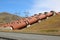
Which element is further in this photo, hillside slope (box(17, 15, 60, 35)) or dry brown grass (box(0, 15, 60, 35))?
hillside slope (box(17, 15, 60, 35))

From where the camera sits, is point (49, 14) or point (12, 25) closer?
point (12, 25)

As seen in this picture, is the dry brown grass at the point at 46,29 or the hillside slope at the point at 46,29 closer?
the dry brown grass at the point at 46,29

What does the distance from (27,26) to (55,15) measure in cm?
854

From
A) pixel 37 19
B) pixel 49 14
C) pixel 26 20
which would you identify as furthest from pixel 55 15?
pixel 26 20

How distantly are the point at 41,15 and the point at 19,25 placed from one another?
313 inches

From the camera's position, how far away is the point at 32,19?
41.2 metres

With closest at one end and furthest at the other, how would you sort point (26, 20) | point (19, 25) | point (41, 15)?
point (19, 25)
point (26, 20)
point (41, 15)

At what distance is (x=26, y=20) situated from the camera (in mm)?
40188

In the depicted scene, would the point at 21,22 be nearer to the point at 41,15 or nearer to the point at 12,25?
the point at 12,25

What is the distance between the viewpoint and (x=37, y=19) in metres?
41.7

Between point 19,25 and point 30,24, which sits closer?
point 19,25

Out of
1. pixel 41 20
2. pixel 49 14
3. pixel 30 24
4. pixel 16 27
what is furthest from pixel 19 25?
pixel 49 14

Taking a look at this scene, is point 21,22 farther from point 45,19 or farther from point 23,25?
point 45,19

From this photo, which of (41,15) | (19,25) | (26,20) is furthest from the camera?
(41,15)
